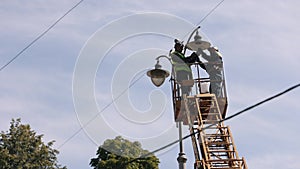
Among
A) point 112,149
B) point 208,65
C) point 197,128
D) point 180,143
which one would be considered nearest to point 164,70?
point 180,143

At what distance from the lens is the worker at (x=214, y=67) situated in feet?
59.9

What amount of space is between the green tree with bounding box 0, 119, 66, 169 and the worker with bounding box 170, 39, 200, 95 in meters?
25.5

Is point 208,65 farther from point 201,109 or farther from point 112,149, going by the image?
point 112,149

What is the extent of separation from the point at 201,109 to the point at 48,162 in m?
26.4

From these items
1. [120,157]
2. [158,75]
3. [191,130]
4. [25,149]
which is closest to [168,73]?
[158,75]

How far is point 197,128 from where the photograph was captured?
16.9 meters

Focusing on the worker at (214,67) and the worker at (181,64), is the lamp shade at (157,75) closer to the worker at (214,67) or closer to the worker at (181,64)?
the worker at (181,64)

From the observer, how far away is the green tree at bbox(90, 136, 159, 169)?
34.6 metres

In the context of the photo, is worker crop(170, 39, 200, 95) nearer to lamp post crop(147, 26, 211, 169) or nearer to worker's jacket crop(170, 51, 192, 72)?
worker's jacket crop(170, 51, 192, 72)

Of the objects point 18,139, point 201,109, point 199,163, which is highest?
point 18,139

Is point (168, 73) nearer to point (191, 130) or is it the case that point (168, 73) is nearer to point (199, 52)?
point (191, 130)

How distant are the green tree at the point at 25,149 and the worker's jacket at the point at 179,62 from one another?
83.9 ft

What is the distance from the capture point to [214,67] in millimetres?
18516

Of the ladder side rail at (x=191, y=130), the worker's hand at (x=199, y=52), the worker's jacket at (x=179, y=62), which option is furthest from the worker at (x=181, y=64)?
the ladder side rail at (x=191, y=130)
